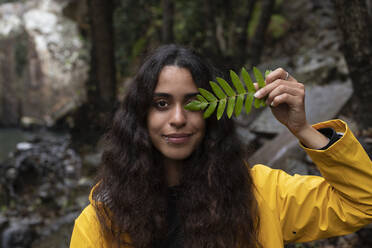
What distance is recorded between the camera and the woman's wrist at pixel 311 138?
155cm

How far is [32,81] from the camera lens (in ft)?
72.7

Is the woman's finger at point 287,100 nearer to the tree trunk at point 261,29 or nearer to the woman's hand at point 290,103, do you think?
the woman's hand at point 290,103

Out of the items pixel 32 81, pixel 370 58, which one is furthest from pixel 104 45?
pixel 32 81

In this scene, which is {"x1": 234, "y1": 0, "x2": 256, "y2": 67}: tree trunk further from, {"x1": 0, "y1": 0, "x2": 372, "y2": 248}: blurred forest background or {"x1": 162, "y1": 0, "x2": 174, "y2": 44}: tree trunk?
{"x1": 162, "y1": 0, "x2": 174, "y2": 44}: tree trunk

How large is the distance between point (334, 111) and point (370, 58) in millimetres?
1535

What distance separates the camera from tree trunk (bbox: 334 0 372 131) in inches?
125

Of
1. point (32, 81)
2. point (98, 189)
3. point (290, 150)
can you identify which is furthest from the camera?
point (32, 81)

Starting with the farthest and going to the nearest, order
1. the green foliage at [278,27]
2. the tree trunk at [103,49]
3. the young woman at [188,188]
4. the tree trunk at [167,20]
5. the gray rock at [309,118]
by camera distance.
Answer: the green foliage at [278,27], the tree trunk at [167,20], the tree trunk at [103,49], the gray rock at [309,118], the young woman at [188,188]

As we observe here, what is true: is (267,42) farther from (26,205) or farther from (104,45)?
(26,205)

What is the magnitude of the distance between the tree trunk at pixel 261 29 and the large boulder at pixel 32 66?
50.3ft

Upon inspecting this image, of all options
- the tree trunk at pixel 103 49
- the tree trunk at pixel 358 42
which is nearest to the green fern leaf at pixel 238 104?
the tree trunk at pixel 358 42

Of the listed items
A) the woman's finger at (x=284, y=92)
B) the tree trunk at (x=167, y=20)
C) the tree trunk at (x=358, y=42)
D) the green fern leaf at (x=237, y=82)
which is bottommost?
the woman's finger at (x=284, y=92)

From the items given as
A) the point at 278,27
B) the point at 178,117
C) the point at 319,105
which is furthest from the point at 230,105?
the point at 278,27

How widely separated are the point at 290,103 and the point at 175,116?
595 mm
